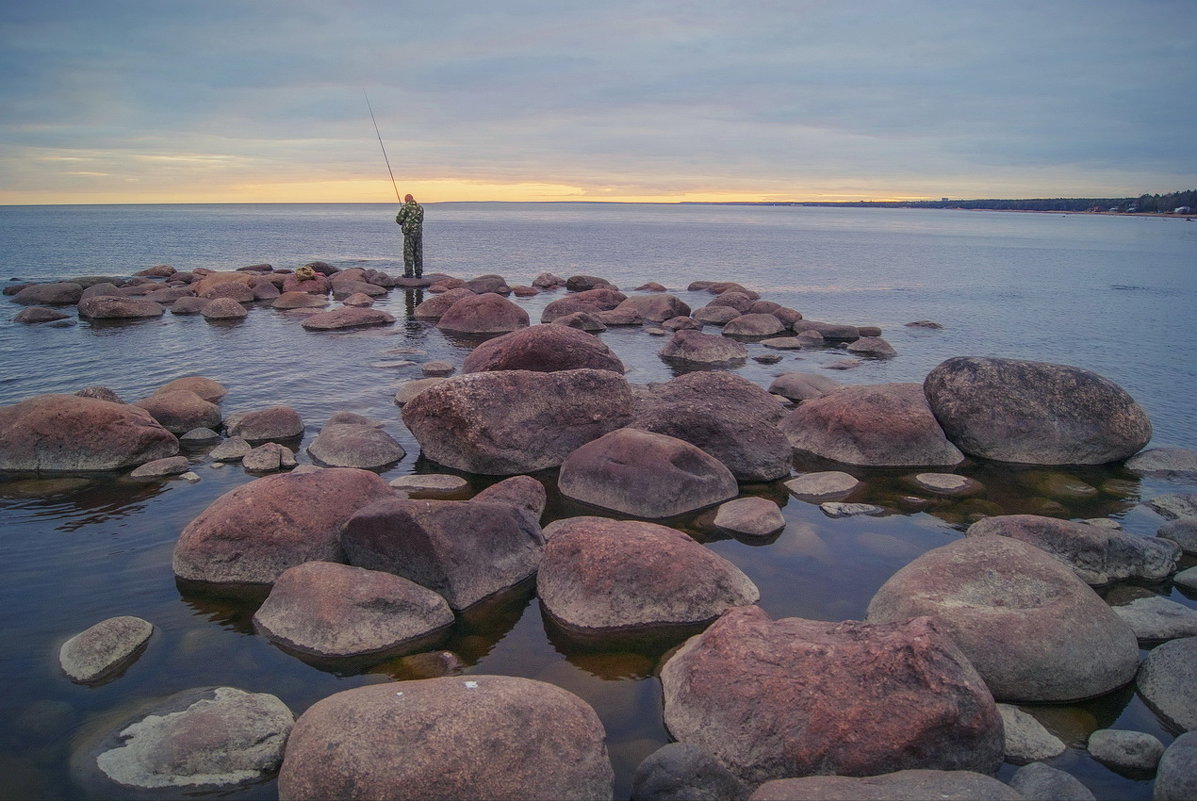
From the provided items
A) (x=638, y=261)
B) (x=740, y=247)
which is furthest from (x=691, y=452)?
(x=740, y=247)

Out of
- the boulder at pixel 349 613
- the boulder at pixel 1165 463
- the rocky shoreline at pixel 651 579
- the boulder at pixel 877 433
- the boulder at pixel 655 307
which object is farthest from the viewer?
the boulder at pixel 655 307

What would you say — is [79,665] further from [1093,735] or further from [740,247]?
[740,247]

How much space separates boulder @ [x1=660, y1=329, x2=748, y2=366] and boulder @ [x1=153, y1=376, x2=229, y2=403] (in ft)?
37.5

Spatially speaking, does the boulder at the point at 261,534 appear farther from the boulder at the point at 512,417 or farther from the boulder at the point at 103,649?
the boulder at the point at 512,417

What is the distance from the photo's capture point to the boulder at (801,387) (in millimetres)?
16438

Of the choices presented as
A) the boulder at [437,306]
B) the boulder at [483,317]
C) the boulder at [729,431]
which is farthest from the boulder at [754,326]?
the boulder at [729,431]

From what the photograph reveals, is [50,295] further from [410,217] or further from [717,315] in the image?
[717,315]

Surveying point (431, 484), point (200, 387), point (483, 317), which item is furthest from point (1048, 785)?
point (483, 317)

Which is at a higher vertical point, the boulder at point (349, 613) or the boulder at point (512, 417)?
the boulder at point (512, 417)

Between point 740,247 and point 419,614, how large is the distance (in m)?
76.7

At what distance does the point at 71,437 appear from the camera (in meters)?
11.5

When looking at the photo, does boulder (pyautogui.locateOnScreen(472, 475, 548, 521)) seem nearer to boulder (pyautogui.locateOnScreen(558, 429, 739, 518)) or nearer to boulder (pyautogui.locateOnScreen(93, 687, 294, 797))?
boulder (pyautogui.locateOnScreen(558, 429, 739, 518))

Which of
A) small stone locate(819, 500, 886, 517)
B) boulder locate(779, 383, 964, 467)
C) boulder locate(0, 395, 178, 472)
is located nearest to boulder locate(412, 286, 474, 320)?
boulder locate(0, 395, 178, 472)

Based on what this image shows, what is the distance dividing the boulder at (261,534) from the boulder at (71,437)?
12.8 feet
